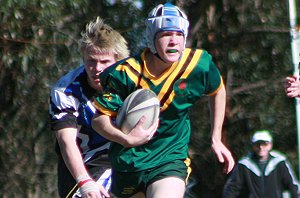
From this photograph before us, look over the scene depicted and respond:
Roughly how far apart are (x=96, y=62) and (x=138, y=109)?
0.80 metres

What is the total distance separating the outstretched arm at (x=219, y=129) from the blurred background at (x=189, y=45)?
6.27 metres

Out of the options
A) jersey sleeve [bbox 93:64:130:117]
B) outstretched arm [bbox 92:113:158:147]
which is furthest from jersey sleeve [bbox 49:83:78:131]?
outstretched arm [bbox 92:113:158:147]

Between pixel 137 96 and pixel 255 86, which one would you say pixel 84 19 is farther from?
pixel 137 96

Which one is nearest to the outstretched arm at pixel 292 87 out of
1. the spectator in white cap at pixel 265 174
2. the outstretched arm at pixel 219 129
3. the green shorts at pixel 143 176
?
the outstretched arm at pixel 219 129

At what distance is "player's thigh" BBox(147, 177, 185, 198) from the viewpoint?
18.4ft

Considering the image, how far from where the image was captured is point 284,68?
13.3 meters

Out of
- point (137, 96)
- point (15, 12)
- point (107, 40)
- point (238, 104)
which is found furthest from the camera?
point (238, 104)

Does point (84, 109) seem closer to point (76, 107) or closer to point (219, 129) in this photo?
point (76, 107)

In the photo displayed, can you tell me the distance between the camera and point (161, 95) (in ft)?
18.9

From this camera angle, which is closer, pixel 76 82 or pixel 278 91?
→ pixel 76 82

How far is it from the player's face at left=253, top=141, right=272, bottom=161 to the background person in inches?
149

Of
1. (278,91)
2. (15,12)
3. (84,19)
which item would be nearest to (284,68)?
(278,91)

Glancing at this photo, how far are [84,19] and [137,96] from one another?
7.66 m

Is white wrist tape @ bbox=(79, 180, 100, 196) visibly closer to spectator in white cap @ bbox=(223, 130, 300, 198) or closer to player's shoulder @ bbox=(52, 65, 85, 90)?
player's shoulder @ bbox=(52, 65, 85, 90)
